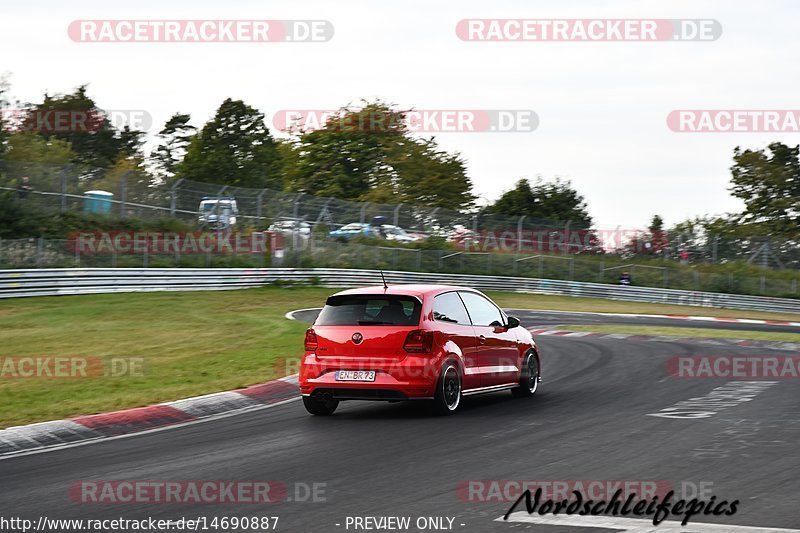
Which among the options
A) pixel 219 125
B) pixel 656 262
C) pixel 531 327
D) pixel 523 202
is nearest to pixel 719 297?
pixel 656 262

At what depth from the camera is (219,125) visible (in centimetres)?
10475

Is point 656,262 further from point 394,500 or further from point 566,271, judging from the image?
point 394,500

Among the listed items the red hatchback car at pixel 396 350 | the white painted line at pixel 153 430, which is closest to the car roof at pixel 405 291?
the red hatchback car at pixel 396 350

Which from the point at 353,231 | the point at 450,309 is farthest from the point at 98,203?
the point at 450,309

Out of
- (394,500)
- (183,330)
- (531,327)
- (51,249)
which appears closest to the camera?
(394,500)

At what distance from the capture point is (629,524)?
6352mm

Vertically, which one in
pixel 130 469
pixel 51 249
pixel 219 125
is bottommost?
pixel 130 469

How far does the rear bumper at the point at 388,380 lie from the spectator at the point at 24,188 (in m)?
26.3

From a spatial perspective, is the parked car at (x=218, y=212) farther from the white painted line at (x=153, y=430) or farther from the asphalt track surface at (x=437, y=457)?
the asphalt track surface at (x=437, y=457)

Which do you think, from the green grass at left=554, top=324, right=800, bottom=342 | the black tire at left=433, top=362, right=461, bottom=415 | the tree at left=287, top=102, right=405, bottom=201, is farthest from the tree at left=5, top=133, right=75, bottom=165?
the black tire at left=433, top=362, right=461, bottom=415

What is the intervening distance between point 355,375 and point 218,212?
27499 millimetres

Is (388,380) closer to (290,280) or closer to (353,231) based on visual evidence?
(290,280)

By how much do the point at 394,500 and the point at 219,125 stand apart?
331 feet

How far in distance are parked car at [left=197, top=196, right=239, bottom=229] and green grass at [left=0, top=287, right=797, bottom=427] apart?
11.2 feet
